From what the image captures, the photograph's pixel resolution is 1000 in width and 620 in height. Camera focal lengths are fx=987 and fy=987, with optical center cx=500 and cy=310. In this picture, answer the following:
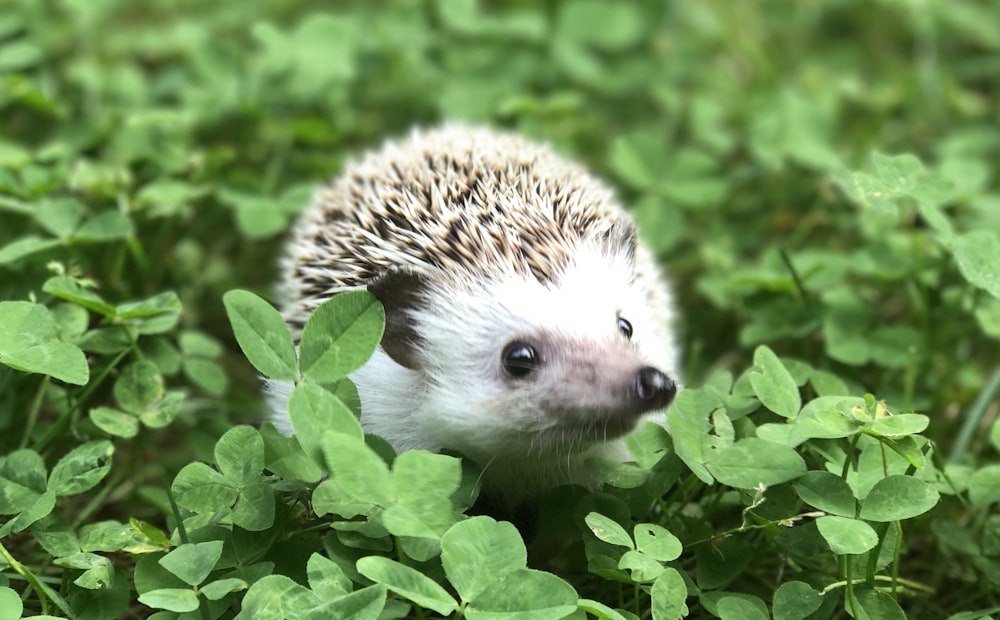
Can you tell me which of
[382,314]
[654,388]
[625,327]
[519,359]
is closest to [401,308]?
[382,314]

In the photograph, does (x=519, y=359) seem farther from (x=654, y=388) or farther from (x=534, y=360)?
(x=654, y=388)

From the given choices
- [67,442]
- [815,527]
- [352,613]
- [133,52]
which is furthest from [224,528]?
[133,52]

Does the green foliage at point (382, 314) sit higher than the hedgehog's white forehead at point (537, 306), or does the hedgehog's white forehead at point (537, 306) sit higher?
→ the hedgehog's white forehead at point (537, 306)

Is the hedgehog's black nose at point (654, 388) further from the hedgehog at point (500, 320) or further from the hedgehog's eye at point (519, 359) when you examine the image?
the hedgehog's eye at point (519, 359)

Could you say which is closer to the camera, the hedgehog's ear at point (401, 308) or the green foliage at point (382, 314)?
the green foliage at point (382, 314)

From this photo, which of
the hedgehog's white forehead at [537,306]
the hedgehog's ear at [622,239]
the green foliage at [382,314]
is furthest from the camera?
the hedgehog's ear at [622,239]

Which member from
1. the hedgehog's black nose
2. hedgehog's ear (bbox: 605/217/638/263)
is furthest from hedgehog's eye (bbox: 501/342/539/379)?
hedgehog's ear (bbox: 605/217/638/263)

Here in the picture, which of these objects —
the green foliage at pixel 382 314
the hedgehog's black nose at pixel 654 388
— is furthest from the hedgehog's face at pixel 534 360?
the green foliage at pixel 382 314
